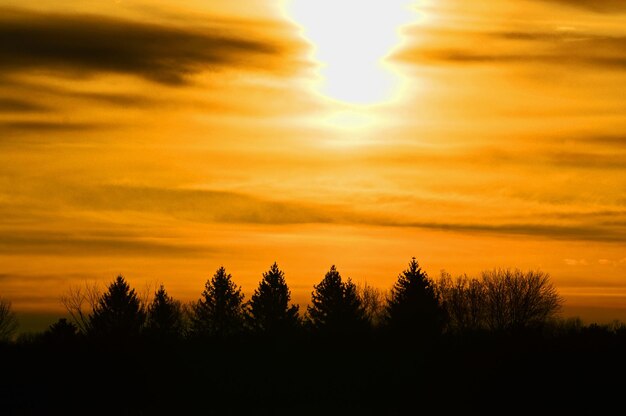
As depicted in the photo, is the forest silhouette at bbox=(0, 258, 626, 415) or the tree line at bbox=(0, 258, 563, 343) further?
the tree line at bbox=(0, 258, 563, 343)

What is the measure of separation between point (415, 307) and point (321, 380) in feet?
206

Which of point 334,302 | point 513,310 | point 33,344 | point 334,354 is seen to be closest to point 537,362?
point 334,354

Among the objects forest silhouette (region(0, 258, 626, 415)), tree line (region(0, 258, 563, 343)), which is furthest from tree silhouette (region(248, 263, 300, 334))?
forest silhouette (region(0, 258, 626, 415))

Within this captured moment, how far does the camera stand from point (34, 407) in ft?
123

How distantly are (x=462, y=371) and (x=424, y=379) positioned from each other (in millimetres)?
1723

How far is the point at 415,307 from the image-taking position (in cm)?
10331

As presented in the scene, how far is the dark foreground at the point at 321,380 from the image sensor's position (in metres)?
37.1

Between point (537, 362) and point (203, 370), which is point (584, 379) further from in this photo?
point (203, 370)

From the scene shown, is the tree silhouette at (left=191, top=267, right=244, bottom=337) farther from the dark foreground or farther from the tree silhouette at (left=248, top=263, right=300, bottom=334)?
the dark foreground

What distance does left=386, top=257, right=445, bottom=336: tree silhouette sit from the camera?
101 m

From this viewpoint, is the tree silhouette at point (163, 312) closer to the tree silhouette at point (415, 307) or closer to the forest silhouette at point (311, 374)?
the tree silhouette at point (415, 307)

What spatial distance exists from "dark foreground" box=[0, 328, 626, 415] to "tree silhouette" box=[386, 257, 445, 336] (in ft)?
178

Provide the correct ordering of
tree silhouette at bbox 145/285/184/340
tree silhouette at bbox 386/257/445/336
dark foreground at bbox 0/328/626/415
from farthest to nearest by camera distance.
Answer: tree silhouette at bbox 145/285/184/340 → tree silhouette at bbox 386/257/445/336 → dark foreground at bbox 0/328/626/415

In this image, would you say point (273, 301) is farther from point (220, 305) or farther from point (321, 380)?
point (321, 380)
